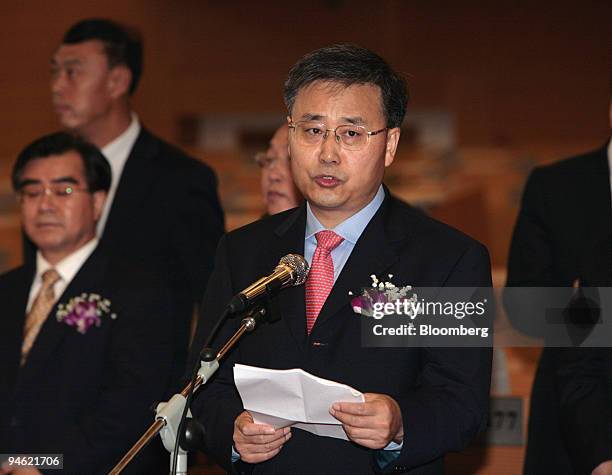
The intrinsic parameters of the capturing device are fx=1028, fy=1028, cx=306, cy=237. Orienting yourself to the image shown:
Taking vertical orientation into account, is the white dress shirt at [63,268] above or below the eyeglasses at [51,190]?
below

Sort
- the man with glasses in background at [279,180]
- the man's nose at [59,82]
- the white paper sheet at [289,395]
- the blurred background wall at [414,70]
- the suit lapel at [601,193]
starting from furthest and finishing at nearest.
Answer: the blurred background wall at [414,70] < the man's nose at [59,82] < the man with glasses in background at [279,180] < the suit lapel at [601,193] < the white paper sheet at [289,395]

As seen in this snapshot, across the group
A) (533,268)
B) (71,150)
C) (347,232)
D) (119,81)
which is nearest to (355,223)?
(347,232)

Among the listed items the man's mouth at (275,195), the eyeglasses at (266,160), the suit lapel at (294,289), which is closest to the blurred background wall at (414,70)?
the eyeglasses at (266,160)

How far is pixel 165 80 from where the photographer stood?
319 inches

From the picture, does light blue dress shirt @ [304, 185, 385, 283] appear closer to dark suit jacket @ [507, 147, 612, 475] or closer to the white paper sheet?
the white paper sheet

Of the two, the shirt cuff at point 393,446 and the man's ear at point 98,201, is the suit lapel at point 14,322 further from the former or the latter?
the shirt cuff at point 393,446

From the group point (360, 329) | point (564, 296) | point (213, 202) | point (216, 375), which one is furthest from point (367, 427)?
point (213, 202)

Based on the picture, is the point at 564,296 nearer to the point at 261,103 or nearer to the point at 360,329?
the point at 360,329

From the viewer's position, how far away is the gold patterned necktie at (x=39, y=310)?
276cm

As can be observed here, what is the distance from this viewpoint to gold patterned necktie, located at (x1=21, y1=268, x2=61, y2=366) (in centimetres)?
276

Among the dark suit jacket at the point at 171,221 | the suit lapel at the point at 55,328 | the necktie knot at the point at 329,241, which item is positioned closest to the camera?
the necktie knot at the point at 329,241

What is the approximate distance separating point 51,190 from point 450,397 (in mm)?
1524

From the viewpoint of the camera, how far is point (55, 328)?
272cm

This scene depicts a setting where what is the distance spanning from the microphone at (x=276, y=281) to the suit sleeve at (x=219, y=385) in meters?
0.20
